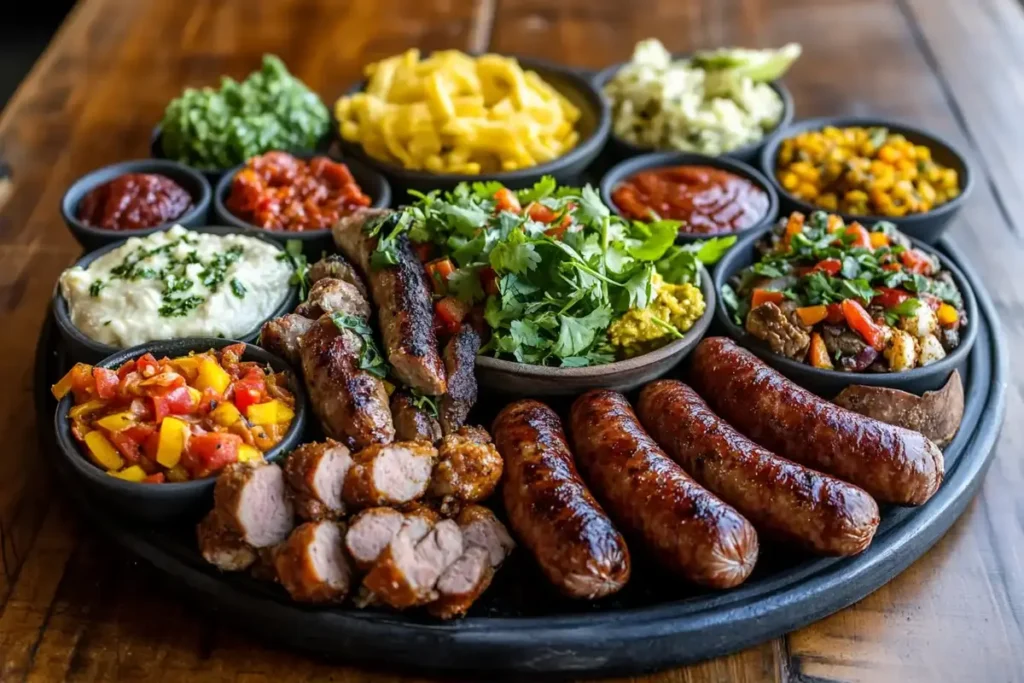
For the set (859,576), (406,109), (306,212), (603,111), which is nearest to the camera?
(859,576)

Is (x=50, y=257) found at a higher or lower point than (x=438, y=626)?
lower

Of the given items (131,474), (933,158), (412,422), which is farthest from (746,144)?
(131,474)

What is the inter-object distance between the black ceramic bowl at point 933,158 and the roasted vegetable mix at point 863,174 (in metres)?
0.04

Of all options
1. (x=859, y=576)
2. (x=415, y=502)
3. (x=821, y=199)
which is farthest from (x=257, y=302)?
(x=821, y=199)

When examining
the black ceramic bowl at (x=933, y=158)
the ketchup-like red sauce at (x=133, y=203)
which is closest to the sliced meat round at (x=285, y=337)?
the ketchup-like red sauce at (x=133, y=203)

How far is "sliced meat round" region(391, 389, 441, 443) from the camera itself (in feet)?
9.55

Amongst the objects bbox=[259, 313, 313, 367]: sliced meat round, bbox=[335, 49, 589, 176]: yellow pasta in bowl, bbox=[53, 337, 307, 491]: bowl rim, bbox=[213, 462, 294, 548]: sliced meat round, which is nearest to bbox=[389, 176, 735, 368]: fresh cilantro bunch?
bbox=[259, 313, 313, 367]: sliced meat round

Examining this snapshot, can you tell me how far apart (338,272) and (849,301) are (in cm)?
179

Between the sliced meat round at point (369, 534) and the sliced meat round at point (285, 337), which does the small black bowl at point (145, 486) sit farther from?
the sliced meat round at point (369, 534)

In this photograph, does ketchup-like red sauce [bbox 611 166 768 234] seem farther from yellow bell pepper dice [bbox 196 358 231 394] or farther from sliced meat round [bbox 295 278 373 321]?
yellow bell pepper dice [bbox 196 358 231 394]

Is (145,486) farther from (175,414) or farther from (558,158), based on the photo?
(558,158)

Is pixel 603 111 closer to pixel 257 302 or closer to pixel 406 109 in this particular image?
pixel 406 109

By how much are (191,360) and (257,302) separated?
0.52 m

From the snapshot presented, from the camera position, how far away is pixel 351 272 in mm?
3379
